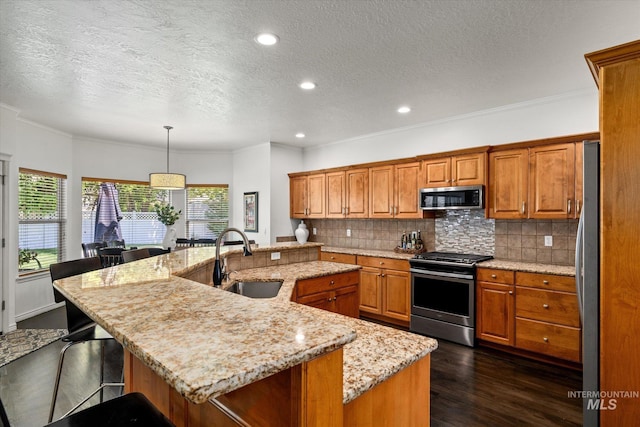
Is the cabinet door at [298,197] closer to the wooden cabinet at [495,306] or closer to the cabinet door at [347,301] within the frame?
the cabinet door at [347,301]

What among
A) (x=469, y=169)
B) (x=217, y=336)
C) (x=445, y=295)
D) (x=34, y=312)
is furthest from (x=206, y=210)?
(x=217, y=336)

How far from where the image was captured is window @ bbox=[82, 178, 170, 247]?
597 centimetres

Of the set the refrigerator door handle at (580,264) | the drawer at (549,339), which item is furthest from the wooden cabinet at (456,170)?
Result: the refrigerator door handle at (580,264)

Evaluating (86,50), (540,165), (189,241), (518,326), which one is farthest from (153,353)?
(189,241)

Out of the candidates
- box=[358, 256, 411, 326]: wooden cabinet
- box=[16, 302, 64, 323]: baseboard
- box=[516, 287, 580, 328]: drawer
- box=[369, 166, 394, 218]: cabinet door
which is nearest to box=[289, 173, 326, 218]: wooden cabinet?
box=[369, 166, 394, 218]: cabinet door

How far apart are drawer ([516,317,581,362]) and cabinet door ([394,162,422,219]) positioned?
1777 mm

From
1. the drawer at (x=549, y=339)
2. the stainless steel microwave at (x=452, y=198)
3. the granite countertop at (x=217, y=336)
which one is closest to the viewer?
the granite countertop at (x=217, y=336)

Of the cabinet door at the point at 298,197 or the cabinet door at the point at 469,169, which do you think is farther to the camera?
the cabinet door at the point at 298,197

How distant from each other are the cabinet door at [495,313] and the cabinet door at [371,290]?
133cm

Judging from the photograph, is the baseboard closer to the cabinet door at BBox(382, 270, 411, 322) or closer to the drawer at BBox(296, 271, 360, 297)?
the drawer at BBox(296, 271, 360, 297)

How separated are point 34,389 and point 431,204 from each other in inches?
171

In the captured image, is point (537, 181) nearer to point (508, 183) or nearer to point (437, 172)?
point (508, 183)

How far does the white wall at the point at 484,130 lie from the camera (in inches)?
144

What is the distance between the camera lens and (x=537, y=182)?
144 inches
